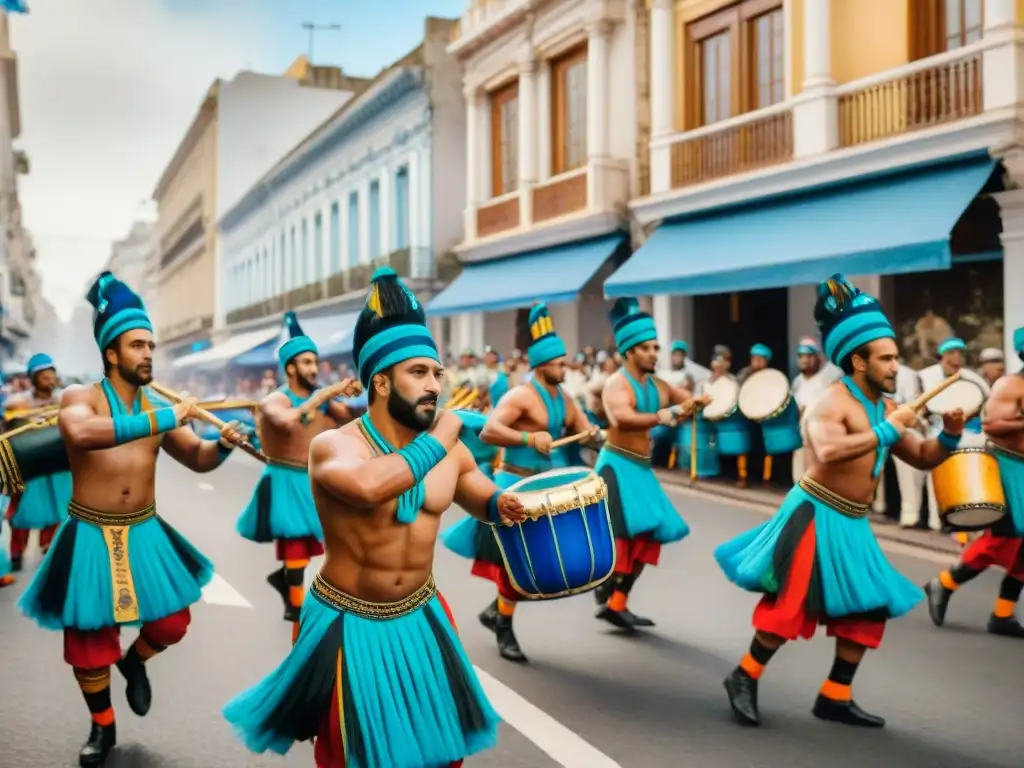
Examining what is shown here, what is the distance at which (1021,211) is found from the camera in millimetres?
12305

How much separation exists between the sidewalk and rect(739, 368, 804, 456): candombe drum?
65cm

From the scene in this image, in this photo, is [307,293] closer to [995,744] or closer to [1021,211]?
[1021,211]

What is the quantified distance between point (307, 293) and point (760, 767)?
35561 millimetres

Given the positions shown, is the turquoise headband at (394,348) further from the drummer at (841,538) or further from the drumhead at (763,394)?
the drumhead at (763,394)

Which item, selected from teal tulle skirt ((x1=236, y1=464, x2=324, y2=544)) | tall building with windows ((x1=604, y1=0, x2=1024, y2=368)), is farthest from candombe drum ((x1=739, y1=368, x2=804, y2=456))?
teal tulle skirt ((x1=236, y1=464, x2=324, y2=544))

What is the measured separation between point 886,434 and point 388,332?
2.55 meters

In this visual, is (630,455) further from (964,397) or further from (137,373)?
(964,397)

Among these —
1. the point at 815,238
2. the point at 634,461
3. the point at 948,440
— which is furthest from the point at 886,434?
the point at 815,238

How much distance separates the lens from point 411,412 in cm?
321

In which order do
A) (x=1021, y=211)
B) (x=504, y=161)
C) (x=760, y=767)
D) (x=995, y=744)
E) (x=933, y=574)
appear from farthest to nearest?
(x=504, y=161)
(x=1021, y=211)
(x=933, y=574)
(x=995, y=744)
(x=760, y=767)

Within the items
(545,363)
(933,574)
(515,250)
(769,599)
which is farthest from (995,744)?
(515,250)

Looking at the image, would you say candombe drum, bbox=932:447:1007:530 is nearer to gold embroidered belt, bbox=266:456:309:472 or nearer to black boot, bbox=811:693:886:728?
black boot, bbox=811:693:886:728

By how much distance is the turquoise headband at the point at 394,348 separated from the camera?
3.24m

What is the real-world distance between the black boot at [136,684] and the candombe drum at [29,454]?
101 cm
